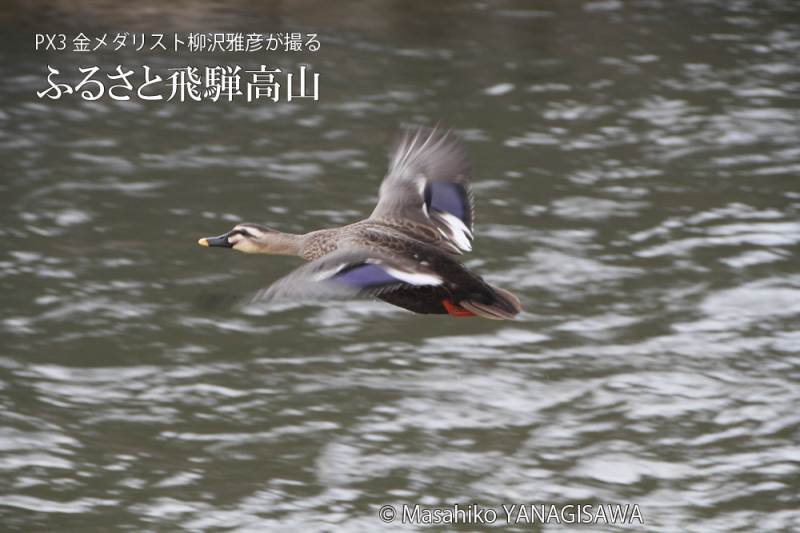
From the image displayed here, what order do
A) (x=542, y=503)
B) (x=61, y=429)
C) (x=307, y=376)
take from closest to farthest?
(x=542, y=503)
(x=61, y=429)
(x=307, y=376)

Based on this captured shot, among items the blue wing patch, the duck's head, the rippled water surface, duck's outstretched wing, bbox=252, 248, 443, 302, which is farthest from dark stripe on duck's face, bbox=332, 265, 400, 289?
the blue wing patch

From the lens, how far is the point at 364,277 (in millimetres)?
5020

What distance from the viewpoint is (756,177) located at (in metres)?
12.2

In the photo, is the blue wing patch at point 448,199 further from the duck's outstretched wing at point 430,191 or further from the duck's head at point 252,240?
the duck's head at point 252,240

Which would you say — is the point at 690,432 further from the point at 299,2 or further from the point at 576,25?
the point at 299,2

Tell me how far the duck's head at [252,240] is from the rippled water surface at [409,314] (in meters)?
1.48

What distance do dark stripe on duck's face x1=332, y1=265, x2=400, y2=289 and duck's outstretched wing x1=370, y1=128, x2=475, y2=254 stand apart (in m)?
0.82

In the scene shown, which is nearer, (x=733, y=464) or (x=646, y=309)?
(x=733, y=464)

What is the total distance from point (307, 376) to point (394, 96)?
4.94 m

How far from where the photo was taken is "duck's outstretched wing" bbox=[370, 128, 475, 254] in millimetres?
6078

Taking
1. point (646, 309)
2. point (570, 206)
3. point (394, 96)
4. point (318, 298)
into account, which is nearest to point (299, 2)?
point (394, 96)

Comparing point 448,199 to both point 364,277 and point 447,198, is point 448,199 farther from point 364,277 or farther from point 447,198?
point 364,277

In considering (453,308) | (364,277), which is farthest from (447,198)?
(364,277)

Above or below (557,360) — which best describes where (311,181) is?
above
